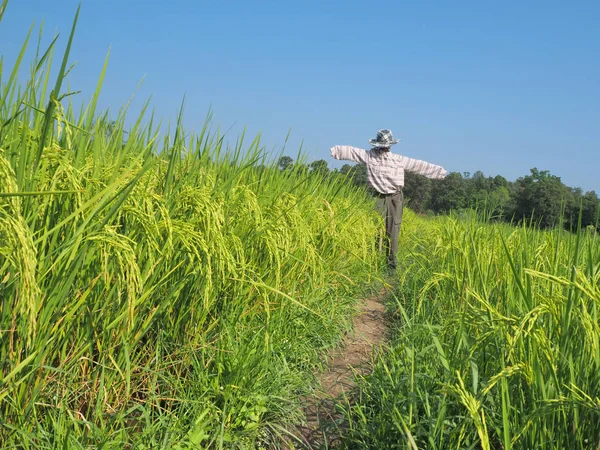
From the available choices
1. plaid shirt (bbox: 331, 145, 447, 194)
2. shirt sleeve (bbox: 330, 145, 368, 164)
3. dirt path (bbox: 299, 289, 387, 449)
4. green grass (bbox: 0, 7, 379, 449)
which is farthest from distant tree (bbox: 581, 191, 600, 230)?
shirt sleeve (bbox: 330, 145, 368, 164)

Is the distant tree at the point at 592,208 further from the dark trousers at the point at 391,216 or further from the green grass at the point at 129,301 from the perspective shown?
the dark trousers at the point at 391,216

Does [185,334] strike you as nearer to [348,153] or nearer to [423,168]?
[348,153]

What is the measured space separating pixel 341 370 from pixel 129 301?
5.80ft

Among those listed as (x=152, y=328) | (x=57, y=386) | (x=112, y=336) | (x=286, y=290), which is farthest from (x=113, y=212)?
(x=286, y=290)

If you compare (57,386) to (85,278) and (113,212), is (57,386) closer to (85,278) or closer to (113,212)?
(85,278)

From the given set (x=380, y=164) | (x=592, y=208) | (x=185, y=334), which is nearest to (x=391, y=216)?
(x=380, y=164)

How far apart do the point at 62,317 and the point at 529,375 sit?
53.8 inches

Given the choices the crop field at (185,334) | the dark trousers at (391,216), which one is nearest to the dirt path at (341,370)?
the crop field at (185,334)

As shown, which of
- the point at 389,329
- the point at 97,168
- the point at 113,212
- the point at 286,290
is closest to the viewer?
the point at 113,212

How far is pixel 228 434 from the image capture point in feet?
6.16

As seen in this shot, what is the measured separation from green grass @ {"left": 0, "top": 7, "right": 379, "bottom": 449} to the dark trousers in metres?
4.15

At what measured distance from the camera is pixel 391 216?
23.4 feet

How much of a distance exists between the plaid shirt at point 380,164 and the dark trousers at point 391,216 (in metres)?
0.10

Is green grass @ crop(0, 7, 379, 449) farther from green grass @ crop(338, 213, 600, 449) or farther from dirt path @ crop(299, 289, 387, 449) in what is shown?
green grass @ crop(338, 213, 600, 449)
